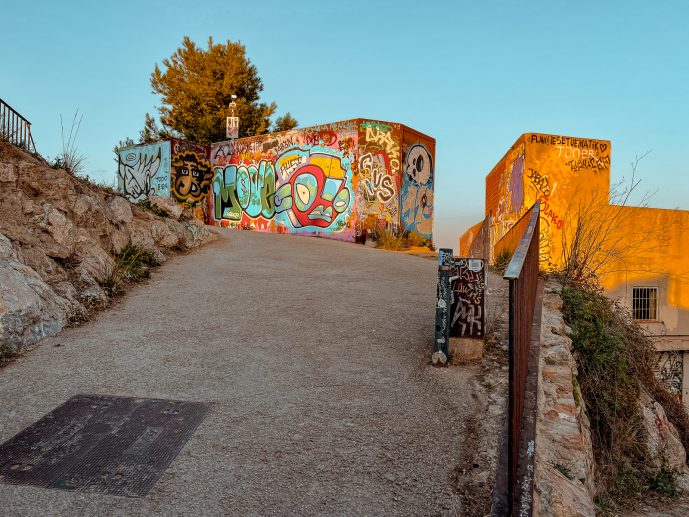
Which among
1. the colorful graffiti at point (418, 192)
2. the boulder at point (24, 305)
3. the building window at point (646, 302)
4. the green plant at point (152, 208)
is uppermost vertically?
the colorful graffiti at point (418, 192)

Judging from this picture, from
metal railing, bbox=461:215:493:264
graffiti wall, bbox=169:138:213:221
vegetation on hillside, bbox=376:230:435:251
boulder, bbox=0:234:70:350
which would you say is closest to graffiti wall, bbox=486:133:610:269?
metal railing, bbox=461:215:493:264

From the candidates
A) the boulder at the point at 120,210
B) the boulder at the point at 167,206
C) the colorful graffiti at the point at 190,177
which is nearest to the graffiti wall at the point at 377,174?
the boulder at the point at 167,206

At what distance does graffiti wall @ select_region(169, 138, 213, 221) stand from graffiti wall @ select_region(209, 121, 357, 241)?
0.41 metres

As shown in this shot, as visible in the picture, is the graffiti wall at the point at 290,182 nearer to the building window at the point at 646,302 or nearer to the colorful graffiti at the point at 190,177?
the colorful graffiti at the point at 190,177

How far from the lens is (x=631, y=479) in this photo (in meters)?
4.74

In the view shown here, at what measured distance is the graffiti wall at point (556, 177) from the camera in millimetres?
13180

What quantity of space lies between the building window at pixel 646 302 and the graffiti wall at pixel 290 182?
846 centimetres

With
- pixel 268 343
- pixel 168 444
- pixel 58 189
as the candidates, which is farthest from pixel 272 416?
pixel 58 189

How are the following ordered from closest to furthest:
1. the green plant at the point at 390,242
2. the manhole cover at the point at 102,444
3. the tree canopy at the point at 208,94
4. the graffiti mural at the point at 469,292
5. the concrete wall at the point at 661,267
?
1. the manhole cover at the point at 102,444
2. the graffiti mural at the point at 469,292
3. the concrete wall at the point at 661,267
4. the green plant at the point at 390,242
5. the tree canopy at the point at 208,94

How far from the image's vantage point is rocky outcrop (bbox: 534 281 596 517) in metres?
2.54

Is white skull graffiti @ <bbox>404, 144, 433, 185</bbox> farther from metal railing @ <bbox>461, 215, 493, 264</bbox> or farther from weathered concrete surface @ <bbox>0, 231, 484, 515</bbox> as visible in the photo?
weathered concrete surface @ <bbox>0, 231, 484, 515</bbox>

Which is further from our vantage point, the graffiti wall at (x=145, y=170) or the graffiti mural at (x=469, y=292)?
the graffiti wall at (x=145, y=170)

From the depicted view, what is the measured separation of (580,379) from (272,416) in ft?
11.5

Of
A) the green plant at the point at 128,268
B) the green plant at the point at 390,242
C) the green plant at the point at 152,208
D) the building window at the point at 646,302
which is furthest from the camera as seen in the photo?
the building window at the point at 646,302
